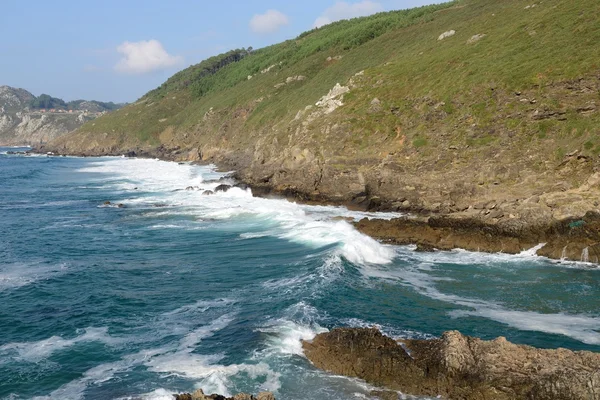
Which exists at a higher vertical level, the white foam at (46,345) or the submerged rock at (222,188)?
the submerged rock at (222,188)

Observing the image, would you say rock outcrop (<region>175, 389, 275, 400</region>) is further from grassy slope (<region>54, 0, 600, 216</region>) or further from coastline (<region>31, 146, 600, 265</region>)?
grassy slope (<region>54, 0, 600, 216</region>)

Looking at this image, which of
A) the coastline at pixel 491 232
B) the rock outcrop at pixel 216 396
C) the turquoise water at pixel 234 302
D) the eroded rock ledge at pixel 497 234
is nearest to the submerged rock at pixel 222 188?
the turquoise water at pixel 234 302

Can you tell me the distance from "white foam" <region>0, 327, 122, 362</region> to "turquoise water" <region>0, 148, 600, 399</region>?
0.26ft

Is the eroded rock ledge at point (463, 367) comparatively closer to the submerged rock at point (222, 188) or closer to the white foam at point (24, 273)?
the white foam at point (24, 273)

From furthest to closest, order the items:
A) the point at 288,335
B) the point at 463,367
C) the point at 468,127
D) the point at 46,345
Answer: the point at 468,127
the point at 46,345
the point at 288,335
the point at 463,367

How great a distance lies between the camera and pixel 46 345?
20.4 meters

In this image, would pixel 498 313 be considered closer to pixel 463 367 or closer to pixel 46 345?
pixel 463 367

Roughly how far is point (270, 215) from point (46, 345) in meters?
26.0

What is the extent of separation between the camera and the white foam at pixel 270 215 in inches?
1276

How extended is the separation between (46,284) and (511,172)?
108 feet

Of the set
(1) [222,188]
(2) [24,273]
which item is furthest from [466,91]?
(2) [24,273]

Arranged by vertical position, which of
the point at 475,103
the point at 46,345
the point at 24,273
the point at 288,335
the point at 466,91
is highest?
the point at 466,91

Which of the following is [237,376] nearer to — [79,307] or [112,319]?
[112,319]

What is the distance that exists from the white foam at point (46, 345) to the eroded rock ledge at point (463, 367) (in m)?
9.33
